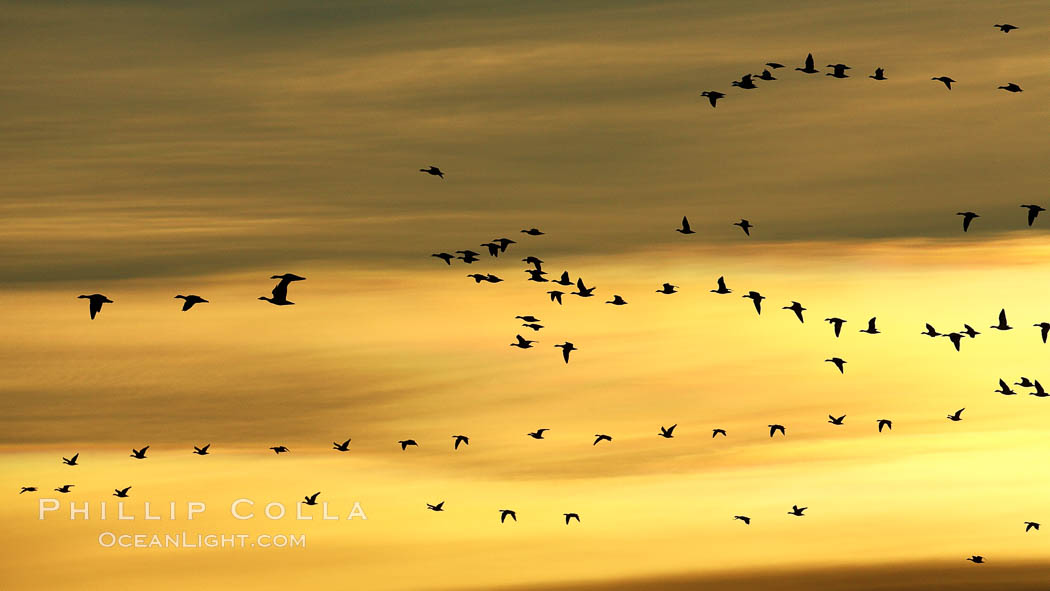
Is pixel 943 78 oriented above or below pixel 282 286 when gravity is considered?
above

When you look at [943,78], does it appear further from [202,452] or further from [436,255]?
[202,452]

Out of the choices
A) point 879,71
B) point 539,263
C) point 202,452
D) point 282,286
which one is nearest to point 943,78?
point 879,71

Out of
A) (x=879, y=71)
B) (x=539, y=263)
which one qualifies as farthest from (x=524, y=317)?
(x=879, y=71)

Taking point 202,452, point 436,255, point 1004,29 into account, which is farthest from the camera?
point 202,452

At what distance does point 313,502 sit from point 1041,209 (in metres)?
66.6

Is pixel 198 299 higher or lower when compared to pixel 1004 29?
lower

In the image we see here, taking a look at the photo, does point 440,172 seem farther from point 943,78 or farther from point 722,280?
point 943,78

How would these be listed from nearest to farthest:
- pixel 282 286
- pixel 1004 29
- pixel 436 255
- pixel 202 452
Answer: pixel 282 286 → pixel 1004 29 → pixel 436 255 → pixel 202 452

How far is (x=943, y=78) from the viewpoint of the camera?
166625 millimetres

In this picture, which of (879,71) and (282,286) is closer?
(282,286)

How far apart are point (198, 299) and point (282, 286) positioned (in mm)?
6494

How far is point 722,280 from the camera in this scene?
170 metres

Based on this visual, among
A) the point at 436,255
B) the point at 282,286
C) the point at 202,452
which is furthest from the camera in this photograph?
the point at 202,452

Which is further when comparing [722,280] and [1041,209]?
[722,280]
